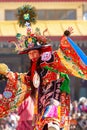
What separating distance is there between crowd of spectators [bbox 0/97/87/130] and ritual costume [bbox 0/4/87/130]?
18.1 feet

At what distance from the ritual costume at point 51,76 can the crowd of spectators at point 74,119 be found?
552 cm

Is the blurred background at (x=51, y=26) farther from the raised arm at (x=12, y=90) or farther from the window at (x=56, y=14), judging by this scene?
the raised arm at (x=12, y=90)

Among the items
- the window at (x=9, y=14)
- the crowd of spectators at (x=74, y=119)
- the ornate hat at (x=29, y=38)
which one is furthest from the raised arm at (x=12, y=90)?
Result: the window at (x=9, y=14)

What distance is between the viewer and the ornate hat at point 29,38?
6.68 meters

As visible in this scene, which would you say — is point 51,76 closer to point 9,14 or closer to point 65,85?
point 65,85

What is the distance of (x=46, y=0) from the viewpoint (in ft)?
68.1

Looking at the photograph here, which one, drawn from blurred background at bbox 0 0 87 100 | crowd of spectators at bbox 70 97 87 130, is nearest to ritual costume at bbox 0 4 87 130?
crowd of spectators at bbox 70 97 87 130

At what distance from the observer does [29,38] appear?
6.71m

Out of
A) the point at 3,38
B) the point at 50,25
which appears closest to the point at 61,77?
the point at 3,38

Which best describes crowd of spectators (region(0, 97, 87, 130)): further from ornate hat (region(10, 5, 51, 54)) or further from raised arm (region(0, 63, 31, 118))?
ornate hat (region(10, 5, 51, 54))

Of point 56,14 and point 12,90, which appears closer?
point 12,90

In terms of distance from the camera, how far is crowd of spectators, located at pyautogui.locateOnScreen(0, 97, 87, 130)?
12.2 m

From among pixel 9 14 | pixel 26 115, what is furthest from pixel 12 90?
pixel 9 14

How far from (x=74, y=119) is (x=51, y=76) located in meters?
6.49
